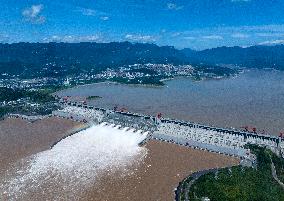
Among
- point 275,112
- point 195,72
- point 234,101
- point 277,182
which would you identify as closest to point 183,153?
point 277,182

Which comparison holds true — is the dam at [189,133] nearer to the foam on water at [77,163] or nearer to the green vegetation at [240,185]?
the foam on water at [77,163]

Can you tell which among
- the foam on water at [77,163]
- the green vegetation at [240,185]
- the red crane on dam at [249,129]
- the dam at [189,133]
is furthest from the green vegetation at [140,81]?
the green vegetation at [240,185]

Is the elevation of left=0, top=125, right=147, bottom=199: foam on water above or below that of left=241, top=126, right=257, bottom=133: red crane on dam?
below

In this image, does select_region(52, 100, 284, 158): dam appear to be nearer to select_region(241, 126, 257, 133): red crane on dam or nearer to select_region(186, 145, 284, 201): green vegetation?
select_region(241, 126, 257, 133): red crane on dam

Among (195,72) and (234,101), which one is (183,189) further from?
(195,72)

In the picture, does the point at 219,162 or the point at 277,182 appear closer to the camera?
the point at 277,182

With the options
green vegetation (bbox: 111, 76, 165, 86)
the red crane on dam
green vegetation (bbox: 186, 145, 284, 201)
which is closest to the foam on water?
green vegetation (bbox: 186, 145, 284, 201)
